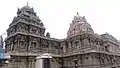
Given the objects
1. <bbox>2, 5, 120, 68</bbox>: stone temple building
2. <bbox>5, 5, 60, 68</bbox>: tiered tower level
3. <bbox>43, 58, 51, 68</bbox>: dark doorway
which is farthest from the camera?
<bbox>2, 5, 120, 68</bbox>: stone temple building

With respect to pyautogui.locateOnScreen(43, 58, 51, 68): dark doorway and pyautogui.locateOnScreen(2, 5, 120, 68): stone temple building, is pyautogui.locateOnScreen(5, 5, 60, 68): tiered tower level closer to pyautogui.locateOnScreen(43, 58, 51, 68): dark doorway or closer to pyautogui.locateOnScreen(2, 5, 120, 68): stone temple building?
pyautogui.locateOnScreen(2, 5, 120, 68): stone temple building

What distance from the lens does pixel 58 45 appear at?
129 feet

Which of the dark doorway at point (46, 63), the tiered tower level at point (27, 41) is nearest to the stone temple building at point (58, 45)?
the tiered tower level at point (27, 41)

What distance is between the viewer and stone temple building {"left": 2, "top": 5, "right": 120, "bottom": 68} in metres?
30.7

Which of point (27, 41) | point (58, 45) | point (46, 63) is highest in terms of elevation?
point (27, 41)

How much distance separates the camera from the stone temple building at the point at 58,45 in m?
30.7

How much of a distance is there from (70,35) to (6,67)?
1813cm

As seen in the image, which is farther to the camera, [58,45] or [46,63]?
[58,45]

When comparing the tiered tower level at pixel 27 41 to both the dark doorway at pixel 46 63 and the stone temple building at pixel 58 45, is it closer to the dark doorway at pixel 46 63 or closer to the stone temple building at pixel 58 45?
the stone temple building at pixel 58 45

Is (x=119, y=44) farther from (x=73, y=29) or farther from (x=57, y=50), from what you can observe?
(x=57, y=50)

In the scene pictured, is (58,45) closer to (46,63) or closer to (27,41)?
(27,41)

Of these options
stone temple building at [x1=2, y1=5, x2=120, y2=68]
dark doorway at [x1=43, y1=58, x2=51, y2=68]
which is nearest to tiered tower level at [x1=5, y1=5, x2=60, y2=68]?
stone temple building at [x1=2, y1=5, x2=120, y2=68]

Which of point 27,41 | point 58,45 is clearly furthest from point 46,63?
point 58,45

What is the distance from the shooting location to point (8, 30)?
38.2m
